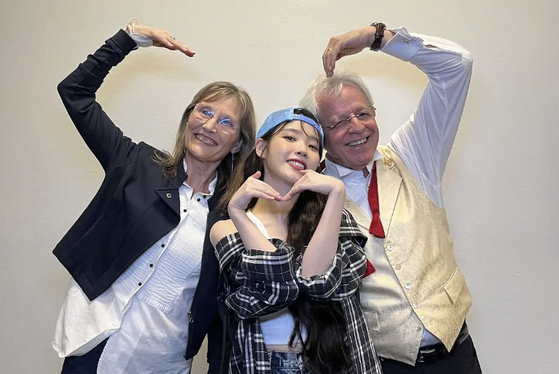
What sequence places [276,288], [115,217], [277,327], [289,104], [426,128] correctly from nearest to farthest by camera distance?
[276,288]
[277,327]
[115,217]
[426,128]
[289,104]

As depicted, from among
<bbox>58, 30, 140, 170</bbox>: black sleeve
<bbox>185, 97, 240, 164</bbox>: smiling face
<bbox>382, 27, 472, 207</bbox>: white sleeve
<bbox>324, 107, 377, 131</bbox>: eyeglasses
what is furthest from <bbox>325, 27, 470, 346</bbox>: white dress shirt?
<bbox>58, 30, 140, 170</bbox>: black sleeve

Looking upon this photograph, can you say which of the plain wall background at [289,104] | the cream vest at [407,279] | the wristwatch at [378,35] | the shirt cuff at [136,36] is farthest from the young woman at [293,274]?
the plain wall background at [289,104]

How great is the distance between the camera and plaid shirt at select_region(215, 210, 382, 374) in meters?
1.23

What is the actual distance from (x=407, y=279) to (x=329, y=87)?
0.66 m

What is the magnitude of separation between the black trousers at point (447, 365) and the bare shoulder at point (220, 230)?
595 millimetres

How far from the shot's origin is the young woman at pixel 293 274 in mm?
1250

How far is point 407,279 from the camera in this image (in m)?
1.47

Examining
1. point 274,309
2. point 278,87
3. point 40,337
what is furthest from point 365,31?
point 40,337

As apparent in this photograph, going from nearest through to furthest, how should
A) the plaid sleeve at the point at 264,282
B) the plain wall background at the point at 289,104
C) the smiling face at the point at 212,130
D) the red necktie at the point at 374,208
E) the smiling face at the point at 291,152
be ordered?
the plaid sleeve at the point at 264,282, the smiling face at the point at 291,152, the red necktie at the point at 374,208, the smiling face at the point at 212,130, the plain wall background at the point at 289,104

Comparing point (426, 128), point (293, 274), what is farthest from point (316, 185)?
point (426, 128)

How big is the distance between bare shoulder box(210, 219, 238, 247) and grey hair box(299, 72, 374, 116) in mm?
495

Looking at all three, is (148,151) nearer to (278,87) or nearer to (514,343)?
(278,87)

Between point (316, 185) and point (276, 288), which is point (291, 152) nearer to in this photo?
point (316, 185)

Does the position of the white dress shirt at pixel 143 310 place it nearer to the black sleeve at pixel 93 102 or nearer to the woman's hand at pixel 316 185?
the black sleeve at pixel 93 102
